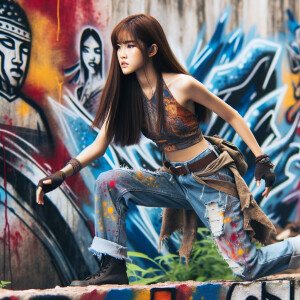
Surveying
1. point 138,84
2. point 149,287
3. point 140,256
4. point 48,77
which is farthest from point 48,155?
point 149,287

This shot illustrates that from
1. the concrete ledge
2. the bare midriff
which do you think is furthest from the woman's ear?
the concrete ledge

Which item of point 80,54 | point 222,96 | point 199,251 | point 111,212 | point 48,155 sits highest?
point 80,54

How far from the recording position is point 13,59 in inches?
190

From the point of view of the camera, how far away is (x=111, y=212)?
342cm

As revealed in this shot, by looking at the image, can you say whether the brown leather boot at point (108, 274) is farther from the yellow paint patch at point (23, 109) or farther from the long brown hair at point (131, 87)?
the yellow paint patch at point (23, 109)

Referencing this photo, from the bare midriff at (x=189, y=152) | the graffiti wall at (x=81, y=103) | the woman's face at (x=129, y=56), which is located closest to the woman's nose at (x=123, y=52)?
the woman's face at (x=129, y=56)

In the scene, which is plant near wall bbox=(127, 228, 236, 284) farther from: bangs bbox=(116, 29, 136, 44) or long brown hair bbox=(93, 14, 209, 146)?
bangs bbox=(116, 29, 136, 44)

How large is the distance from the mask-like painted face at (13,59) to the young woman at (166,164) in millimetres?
1465

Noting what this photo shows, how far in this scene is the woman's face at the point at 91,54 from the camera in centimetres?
509

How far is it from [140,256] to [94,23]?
2.08 metres

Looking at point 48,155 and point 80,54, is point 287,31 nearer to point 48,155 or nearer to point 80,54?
point 80,54

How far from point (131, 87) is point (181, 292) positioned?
1.28 meters

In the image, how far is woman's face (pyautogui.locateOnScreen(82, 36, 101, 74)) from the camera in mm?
5086

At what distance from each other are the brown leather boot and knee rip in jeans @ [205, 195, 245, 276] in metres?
0.57
